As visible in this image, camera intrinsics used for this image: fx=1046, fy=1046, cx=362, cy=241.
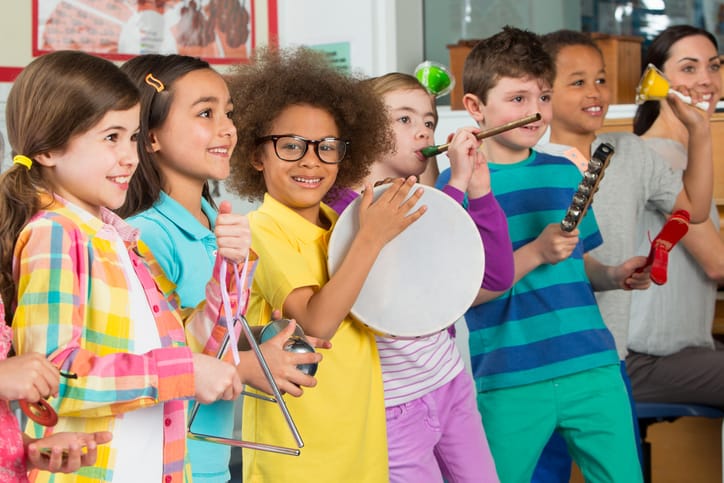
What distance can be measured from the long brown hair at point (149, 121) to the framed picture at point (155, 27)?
1.71 meters

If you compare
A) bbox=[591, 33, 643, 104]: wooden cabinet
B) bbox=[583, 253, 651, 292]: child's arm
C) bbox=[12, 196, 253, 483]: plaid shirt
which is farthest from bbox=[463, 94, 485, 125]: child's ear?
bbox=[591, 33, 643, 104]: wooden cabinet

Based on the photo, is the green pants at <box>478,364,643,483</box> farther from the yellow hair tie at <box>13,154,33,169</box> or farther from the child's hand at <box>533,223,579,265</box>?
the yellow hair tie at <box>13,154,33,169</box>

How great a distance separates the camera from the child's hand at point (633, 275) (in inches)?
82.6

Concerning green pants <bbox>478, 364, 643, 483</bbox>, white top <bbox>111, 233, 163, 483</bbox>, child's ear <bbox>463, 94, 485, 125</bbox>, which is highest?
child's ear <bbox>463, 94, 485, 125</bbox>

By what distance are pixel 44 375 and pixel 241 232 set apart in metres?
0.32

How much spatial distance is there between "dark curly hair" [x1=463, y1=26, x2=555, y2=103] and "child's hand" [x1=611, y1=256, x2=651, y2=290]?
0.40 meters

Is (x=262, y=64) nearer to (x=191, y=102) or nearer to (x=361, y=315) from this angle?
(x=191, y=102)

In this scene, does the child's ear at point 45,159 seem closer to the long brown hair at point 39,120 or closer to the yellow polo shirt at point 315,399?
the long brown hair at point 39,120

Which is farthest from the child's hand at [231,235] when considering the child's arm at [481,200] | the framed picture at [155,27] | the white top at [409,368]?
the framed picture at [155,27]

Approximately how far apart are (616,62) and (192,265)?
2350mm

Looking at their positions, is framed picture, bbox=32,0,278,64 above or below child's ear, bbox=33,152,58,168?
above

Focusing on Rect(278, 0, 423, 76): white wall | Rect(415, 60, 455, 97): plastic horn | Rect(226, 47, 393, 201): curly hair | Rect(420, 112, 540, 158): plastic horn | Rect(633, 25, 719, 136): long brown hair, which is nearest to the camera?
Rect(226, 47, 393, 201): curly hair

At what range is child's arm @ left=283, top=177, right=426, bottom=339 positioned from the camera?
1.52 metres

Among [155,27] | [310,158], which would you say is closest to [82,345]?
[310,158]
